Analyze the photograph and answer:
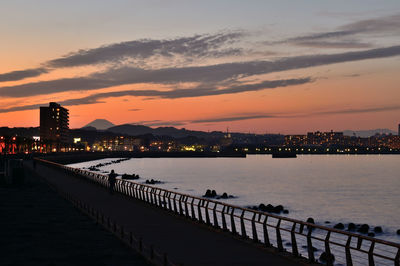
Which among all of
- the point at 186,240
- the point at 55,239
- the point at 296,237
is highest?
the point at 186,240

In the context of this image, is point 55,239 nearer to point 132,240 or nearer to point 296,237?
point 132,240

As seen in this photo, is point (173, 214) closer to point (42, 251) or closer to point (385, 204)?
point (42, 251)

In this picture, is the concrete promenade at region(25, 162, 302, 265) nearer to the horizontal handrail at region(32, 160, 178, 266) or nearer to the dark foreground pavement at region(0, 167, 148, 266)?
the horizontal handrail at region(32, 160, 178, 266)

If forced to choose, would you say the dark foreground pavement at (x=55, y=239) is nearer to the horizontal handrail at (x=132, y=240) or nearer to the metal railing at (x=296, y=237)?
the horizontal handrail at (x=132, y=240)

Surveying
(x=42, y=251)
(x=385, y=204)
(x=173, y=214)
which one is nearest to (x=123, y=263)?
(x=42, y=251)

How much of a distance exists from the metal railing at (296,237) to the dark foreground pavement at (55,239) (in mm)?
4750

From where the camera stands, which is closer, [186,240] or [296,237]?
[186,240]

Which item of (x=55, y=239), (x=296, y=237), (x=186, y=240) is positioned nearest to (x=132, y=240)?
(x=186, y=240)

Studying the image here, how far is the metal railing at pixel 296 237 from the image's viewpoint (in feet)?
51.4

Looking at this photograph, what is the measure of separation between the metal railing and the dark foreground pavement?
15.6 feet

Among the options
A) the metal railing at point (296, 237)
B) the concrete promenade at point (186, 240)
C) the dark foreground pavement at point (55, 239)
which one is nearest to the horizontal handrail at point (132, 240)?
the dark foreground pavement at point (55, 239)

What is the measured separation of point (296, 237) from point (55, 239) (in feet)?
91.7

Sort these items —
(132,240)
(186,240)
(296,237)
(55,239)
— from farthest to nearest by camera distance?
(296,237) → (55,239) → (186,240) → (132,240)

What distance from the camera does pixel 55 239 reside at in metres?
27.9
